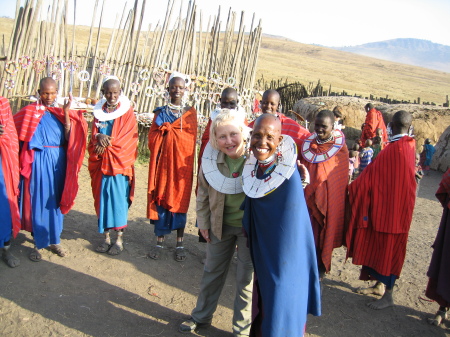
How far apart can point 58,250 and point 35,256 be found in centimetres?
24

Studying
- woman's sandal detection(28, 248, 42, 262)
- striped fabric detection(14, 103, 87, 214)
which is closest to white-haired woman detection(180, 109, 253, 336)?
striped fabric detection(14, 103, 87, 214)

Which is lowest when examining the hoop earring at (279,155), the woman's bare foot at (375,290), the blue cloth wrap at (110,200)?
the woman's bare foot at (375,290)

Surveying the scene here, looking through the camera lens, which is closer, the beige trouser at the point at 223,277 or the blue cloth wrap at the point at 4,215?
the beige trouser at the point at 223,277

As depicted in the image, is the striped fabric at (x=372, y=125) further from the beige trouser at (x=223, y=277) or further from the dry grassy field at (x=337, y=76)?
the dry grassy field at (x=337, y=76)

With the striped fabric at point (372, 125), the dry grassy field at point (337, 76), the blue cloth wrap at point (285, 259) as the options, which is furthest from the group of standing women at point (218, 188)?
the dry grassy field at point (337, 76)

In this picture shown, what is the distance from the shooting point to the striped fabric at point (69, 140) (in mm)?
4125

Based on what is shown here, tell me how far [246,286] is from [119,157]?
217 centimetres

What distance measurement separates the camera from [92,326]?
333cm

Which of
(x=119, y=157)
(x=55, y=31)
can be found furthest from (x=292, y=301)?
(x=55, y=31)

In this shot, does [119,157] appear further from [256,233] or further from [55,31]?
[55,31]

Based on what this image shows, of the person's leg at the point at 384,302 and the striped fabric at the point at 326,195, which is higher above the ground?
the striped fabric at the point at 326,195

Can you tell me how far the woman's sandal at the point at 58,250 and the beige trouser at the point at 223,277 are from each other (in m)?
1.91

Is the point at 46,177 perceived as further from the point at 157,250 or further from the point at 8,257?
the point at 157,250

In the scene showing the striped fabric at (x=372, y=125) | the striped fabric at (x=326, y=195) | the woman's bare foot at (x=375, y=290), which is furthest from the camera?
the striped fabric at (x=372, y=125)
